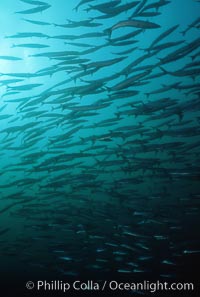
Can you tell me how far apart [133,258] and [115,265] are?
3.98m

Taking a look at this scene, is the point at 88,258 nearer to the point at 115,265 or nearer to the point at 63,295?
the point at 115,265

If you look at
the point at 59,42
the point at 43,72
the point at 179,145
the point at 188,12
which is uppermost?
the point at 188,12

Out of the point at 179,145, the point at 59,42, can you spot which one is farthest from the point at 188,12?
the point at 179,145

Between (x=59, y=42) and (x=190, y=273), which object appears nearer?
(x=59, y=42)

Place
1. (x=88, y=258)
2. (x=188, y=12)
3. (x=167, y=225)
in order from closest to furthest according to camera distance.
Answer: (x=167, y=225)
(x=188, y=12)
(x=88, y=258)

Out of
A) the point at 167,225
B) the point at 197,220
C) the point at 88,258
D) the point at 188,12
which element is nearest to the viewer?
the point at 167,225

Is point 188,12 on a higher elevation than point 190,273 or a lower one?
higher

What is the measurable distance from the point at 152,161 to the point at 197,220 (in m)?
11.6

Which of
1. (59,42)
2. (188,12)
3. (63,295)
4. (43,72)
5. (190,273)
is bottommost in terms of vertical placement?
(63,295)

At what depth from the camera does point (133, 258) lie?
9812 mm

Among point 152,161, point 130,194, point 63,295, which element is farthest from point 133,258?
point 63,295

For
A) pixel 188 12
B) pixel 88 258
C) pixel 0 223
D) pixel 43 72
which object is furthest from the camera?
pixel 0 223

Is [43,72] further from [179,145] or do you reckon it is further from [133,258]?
[133,258]

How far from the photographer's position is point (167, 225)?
8.13 metres
